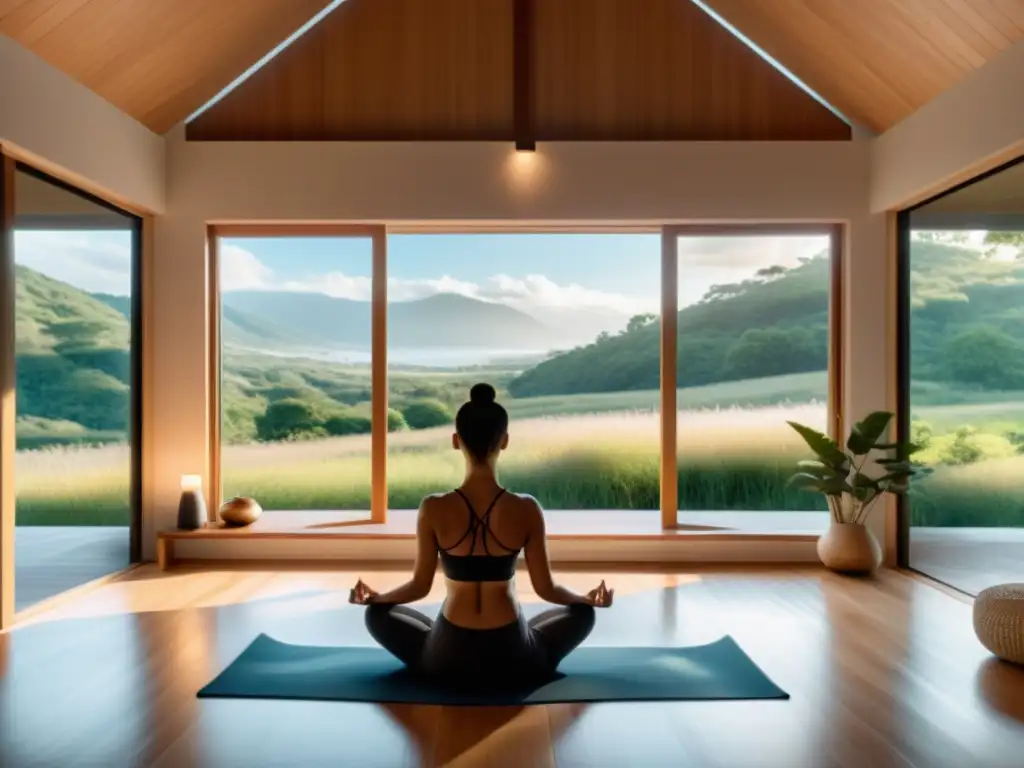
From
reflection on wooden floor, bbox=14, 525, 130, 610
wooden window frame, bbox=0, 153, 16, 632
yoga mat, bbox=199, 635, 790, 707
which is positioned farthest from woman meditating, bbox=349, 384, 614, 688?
reflection on wooden floor, bbox=14, 525, 130, 610

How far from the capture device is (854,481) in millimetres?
5266

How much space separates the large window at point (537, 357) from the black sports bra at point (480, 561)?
311cm

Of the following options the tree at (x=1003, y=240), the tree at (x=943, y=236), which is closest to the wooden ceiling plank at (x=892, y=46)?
the tree at (x=943, y=236)

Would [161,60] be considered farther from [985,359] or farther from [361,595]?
[985,359]

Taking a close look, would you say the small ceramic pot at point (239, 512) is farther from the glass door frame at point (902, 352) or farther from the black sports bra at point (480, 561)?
the glass door frame at point (902, 352)

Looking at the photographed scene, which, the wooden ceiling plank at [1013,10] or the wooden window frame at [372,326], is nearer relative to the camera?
the wooden ceiling plank at [1013,10]

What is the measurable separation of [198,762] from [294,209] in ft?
12.8

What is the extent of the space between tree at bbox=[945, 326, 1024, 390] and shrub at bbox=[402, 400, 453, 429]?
3.12 m

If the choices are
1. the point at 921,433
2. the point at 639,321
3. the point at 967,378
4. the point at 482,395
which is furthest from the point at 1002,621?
the point at 639,321

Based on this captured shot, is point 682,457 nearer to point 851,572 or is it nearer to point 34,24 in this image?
point 851,572

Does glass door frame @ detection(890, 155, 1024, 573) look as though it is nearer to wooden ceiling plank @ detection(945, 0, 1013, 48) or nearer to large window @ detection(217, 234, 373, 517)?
wooden ceiling plank @ detection(945, 0, 1013, 48)

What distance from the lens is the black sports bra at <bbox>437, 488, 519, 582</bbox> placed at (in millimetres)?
3076

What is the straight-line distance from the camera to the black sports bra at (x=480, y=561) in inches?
121

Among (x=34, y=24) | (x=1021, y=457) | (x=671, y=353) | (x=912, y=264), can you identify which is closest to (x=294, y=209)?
(x=34, y=24)
